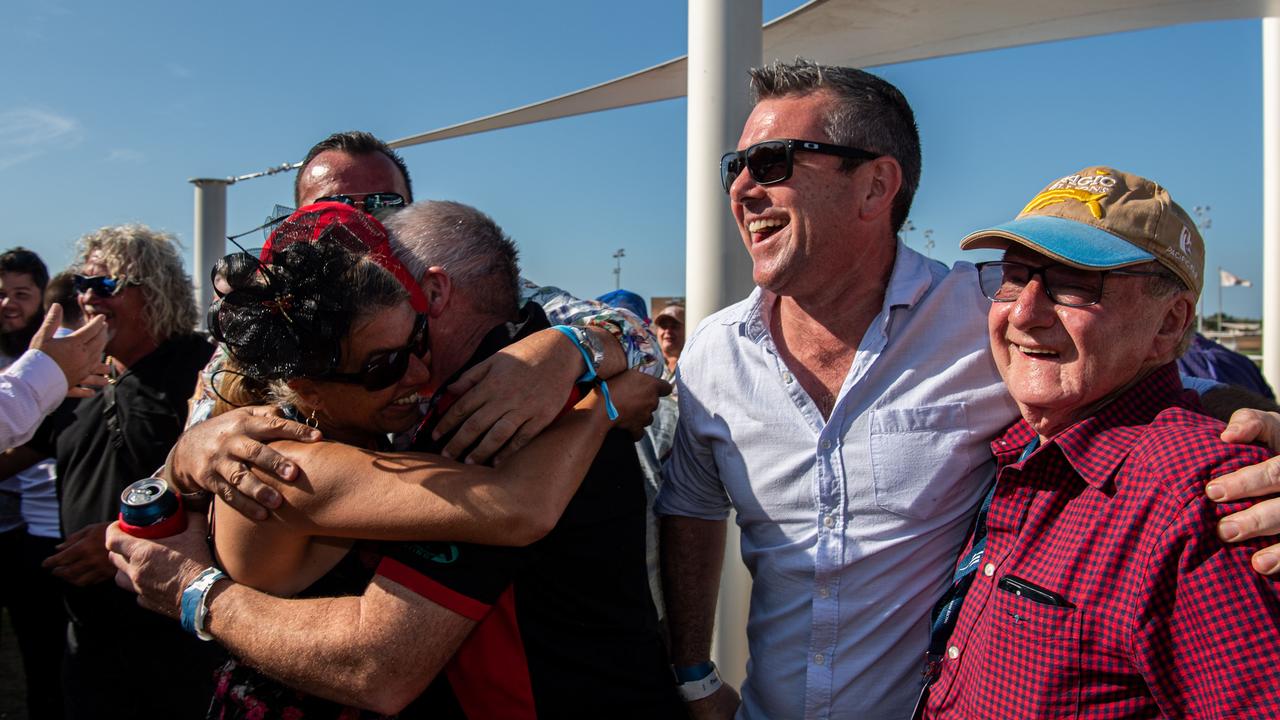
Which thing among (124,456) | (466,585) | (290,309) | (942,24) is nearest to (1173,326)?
(466,585)

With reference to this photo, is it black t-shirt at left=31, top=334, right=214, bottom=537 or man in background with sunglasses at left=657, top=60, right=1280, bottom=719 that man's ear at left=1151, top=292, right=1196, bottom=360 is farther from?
black t-shirt at left=31, top=334, right=214, bottom=537

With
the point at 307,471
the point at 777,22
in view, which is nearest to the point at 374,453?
the point at 307,471

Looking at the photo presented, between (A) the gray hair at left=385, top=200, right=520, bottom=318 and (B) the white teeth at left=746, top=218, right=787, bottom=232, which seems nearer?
(A) the gray hair at left=385, top=200, right=520, bottom=318

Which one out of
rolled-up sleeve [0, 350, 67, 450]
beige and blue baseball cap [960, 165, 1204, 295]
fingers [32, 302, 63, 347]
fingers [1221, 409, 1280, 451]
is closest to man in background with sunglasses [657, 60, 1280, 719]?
beige and blue baseball cap [960, 165, 1204, 295]

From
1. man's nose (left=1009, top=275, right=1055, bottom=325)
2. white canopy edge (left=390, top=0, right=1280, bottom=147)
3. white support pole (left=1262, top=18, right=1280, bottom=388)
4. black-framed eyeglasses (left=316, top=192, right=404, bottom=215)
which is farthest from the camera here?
white canopy edge (left=390, top=0, right=1280, bottom=147)

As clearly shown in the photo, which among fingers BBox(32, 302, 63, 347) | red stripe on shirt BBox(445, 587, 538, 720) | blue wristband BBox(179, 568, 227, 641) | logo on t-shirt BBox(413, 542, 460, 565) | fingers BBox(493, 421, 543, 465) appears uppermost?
fingers BBox(32, 302, 63, 347)

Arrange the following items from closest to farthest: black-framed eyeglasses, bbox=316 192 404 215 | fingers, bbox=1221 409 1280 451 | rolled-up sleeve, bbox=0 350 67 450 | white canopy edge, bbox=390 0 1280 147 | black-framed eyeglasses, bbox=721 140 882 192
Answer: fingers, bbox=1221 409 1280 451 < black-framed eyeglasses, bbox=721 140 882 192 < black-framed eyeglasses, bbox=316 192 404 215 < rolled-up sleeve, bbox=0 350 67 450 < white canopy edge, bbox=390 0 1280 147

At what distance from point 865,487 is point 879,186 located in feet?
2.81

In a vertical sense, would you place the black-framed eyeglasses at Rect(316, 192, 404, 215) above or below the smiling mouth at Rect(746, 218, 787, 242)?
above

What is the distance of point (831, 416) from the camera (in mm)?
2012

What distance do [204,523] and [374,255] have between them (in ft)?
2.72

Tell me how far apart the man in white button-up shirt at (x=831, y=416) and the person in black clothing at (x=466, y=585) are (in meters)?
0.37

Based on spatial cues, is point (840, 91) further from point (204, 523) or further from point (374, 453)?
point (204, 523)

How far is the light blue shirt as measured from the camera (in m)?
1.93
